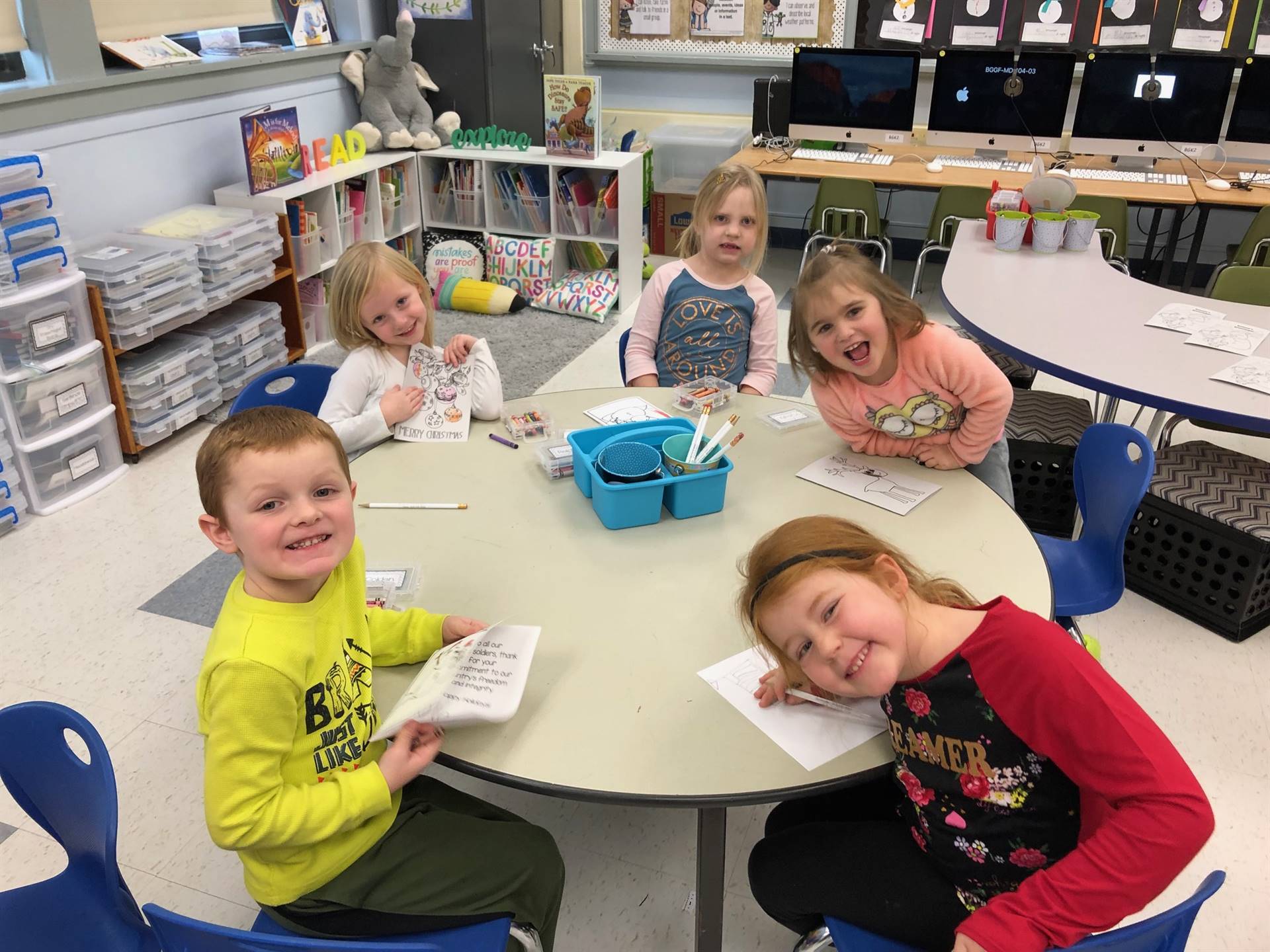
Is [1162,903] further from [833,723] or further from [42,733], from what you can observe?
[42,733]

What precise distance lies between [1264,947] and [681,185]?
4452 millimetres

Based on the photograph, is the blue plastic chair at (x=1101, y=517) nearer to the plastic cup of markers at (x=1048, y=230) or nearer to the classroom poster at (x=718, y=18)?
the plastic cup of markers at (x=1048, y=230)

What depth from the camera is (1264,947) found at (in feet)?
5.23

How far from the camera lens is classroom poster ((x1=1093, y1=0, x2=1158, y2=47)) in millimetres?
4695

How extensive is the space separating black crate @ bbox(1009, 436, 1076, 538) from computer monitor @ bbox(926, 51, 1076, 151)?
8.53ft

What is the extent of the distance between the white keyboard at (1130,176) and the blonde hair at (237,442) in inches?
171

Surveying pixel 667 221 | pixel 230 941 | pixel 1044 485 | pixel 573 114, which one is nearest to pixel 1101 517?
pixel 1044 485

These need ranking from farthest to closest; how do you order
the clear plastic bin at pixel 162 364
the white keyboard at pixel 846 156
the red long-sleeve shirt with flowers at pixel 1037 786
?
the white keyboard at pixel 846 156 < the clear plastic bin at pixel 162 364 < the red long-sleeve shirt with flowers at pixel 1037 786

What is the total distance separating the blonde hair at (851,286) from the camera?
5.91ft

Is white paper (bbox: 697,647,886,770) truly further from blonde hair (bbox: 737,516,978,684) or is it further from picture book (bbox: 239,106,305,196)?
picture book (bbox: 239,106,305,196)

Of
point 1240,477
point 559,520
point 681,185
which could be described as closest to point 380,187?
point 681,185

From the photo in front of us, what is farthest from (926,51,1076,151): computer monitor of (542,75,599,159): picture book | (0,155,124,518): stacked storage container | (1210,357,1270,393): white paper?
(0,155,124,518): stacked storage container

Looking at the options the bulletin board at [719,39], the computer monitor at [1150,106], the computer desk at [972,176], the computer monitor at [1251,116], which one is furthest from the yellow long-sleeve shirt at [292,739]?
the bulletin board at [719,39]

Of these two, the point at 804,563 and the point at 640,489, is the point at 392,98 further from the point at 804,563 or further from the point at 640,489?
the point at 804,563
